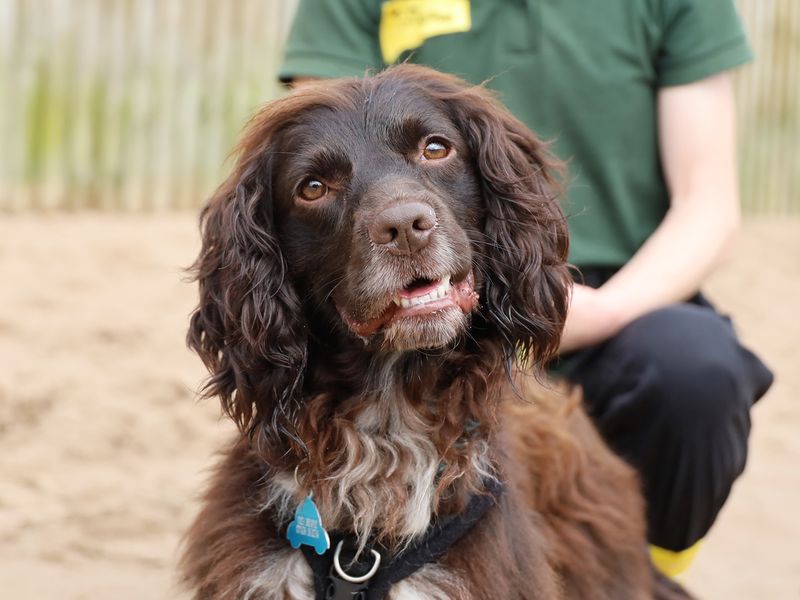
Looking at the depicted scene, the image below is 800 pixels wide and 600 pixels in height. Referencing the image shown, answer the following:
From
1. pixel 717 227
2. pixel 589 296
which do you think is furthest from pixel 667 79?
pixel 589 296

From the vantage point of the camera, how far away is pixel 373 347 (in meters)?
2.49

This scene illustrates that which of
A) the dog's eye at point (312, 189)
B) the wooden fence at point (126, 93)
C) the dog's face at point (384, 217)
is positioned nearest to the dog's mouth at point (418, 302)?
the dog's face at point (384, 217)

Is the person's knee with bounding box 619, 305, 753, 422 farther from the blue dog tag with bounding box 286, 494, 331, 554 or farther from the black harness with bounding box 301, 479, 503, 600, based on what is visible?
the blue dog tag with bounding box 286, 494, 331, 554

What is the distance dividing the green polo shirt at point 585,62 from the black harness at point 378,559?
114 centimetres

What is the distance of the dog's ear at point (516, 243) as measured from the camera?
8.51 feet

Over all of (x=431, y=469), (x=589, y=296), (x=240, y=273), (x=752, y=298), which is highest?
(x=240, y=273)

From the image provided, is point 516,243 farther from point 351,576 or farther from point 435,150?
point 351,576

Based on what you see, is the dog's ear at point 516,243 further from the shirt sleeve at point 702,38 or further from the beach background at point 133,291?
the beach background at point 133,291

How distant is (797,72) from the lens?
11.1 meters

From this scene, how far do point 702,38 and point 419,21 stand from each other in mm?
879

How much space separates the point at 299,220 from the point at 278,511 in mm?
685

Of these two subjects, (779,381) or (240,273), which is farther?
(779,381)

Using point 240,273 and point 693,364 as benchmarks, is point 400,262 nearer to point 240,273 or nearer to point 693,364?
point 240,273

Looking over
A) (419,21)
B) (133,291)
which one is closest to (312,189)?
(419,21)
